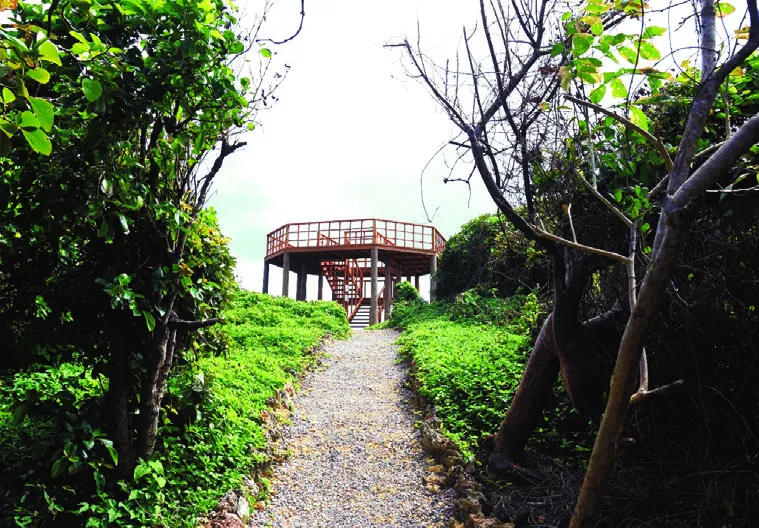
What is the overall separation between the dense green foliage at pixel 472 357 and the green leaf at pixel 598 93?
392 cm

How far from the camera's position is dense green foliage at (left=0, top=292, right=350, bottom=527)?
3426mm

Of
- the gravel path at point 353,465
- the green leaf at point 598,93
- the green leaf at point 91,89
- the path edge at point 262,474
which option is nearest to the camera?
the green leaf at point 91,89

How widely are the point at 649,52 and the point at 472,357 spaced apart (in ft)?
20.5

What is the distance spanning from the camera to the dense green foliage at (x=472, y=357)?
6.23 meters

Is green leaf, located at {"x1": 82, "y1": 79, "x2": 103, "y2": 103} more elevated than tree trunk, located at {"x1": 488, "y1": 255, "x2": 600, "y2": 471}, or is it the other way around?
green leaf, located at {"x1": 82, "y1": 79, "x2": 103, "y2": 103}

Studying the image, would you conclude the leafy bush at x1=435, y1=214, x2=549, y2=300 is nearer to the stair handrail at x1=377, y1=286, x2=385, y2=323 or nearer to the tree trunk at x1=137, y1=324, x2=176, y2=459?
the stair handrail at x1=377, y1=286, x2=385, y2=323

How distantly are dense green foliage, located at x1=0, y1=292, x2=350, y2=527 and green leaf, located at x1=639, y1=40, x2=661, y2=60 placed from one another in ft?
13.2

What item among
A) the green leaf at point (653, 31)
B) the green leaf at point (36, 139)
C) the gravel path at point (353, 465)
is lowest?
the gravel path at point (353, 465)

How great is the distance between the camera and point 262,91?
4.52 meters

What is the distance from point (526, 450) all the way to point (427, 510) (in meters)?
1.19

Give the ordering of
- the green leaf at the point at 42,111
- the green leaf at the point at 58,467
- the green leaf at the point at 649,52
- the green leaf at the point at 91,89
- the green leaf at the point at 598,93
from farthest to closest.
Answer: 1. the green leaf at the point at 58,467
2. the green leaf at the point at 598,93
3. the green leaf at the point at 649,52
4. the green leaf at the point at 91,89
5. the green leaf at the point at 42,111

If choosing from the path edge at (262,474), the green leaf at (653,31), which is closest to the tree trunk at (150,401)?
the path edge at (262,474)

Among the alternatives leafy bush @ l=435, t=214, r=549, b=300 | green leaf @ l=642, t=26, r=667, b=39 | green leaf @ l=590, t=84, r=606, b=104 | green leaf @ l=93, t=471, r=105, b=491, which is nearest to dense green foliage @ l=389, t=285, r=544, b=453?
leafy bush @ l=435, t=214, r=549, b=300

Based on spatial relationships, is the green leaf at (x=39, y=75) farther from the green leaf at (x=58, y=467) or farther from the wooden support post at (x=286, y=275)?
the wooden support post at (x=286, y=275)
